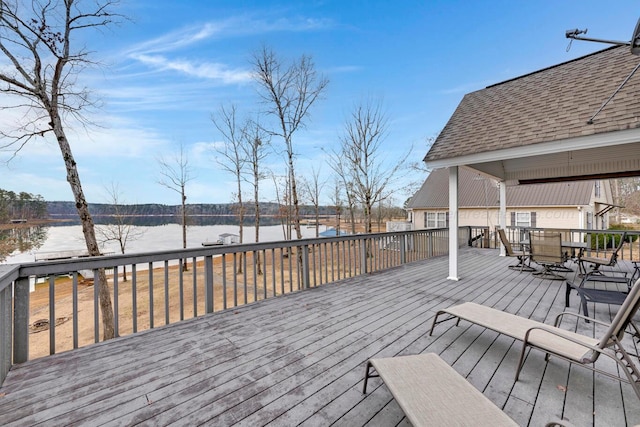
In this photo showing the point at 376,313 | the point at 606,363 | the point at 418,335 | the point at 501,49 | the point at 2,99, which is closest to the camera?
the point at 606,363

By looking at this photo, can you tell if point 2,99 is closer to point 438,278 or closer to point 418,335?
point 418,335

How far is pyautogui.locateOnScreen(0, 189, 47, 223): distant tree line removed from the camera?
1697cm

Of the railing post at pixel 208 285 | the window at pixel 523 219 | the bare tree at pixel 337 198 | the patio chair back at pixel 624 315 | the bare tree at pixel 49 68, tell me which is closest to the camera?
the patio chair back at pixel 624 315

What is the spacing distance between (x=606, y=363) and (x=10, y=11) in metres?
9.84

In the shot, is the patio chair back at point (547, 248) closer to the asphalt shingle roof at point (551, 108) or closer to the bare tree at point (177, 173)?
the asphalt shingle roof at point (551, 108)

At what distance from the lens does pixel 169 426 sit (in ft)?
5.37

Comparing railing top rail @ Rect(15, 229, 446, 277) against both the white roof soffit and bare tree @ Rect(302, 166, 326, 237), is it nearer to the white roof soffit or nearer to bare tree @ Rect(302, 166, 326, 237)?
the white roof soffit

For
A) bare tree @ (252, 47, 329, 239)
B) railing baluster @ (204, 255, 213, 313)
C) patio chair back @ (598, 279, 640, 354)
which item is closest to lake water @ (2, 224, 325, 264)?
bare tree @ (252, 47, 329, 239)

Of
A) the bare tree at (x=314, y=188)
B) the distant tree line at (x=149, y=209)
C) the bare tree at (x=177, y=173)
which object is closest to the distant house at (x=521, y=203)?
the bare tree at (x=314, y=188)

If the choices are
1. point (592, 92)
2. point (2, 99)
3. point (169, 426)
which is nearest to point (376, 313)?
point (169, 426)

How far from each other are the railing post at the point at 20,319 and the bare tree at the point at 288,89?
7.30 metres

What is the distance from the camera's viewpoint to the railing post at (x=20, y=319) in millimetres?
2395

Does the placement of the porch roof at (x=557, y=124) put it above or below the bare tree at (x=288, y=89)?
below

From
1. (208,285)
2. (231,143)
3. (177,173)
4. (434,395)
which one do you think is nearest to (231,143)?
(231,143)
